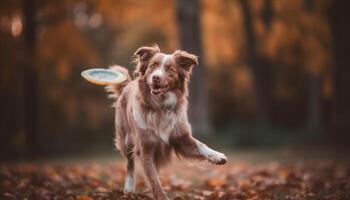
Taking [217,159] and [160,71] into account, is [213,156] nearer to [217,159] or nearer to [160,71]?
[217,159]

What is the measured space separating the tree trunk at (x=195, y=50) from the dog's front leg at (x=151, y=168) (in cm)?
983

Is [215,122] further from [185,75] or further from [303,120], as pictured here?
[185,75]

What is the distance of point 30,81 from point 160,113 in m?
13.0

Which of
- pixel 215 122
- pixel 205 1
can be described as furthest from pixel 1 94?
pixel 215 122

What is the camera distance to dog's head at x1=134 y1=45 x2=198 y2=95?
6.27 m

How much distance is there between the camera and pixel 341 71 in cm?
1541

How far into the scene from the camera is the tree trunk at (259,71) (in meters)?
20.9

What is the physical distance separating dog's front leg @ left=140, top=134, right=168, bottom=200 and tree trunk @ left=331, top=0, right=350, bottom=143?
10.1 metres

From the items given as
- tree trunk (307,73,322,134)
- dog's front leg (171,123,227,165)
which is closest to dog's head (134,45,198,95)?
dog's front leg (171,123,227,165)

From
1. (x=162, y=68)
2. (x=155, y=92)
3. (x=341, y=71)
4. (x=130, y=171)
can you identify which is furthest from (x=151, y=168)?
(x=341, y=71)

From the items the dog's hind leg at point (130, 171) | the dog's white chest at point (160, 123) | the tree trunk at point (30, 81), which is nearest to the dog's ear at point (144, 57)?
the dog's white chest at point (160, 123)

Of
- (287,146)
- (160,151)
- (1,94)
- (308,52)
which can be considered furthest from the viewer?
(1,94)

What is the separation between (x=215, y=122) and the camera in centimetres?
2959

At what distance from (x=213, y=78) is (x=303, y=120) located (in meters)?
5.39
